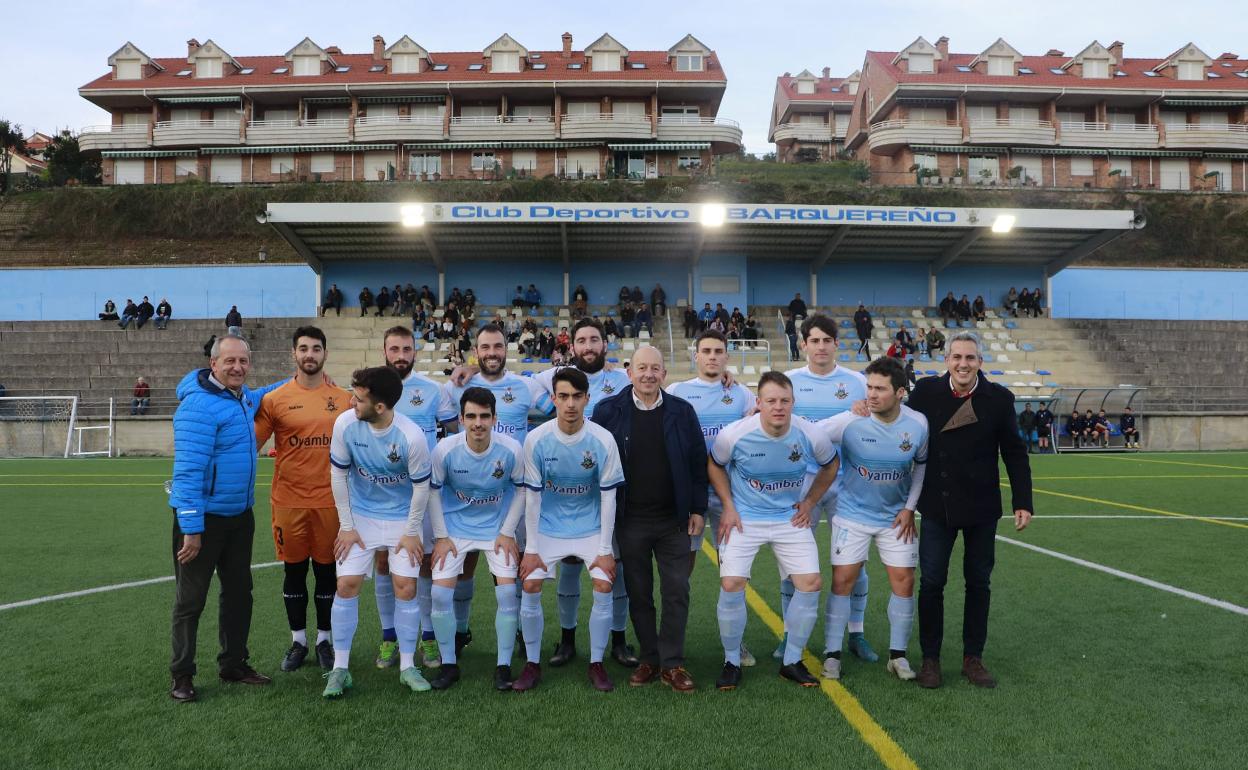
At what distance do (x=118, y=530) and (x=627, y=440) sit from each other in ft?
26.4

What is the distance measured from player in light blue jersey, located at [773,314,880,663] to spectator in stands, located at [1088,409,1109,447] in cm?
2216

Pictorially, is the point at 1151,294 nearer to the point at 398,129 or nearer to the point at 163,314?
the point at 398,129

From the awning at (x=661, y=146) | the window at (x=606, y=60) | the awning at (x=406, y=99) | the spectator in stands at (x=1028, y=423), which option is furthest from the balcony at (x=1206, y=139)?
the awning at (x=406, y=99)

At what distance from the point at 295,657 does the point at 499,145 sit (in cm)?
4309

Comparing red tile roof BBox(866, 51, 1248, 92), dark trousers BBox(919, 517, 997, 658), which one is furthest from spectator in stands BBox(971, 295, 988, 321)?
dark trousers BBox(919, 517, 997, 658)

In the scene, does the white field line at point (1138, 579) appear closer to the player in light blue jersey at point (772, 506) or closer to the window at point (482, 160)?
the player in light blue jersey at point (772, 506)

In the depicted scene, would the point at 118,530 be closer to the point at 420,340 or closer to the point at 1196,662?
the point at 1196,662

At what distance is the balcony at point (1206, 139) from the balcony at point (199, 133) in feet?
165

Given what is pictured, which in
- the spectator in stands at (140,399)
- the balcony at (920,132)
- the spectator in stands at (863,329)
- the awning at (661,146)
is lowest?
the spectator in stands at (140,399)

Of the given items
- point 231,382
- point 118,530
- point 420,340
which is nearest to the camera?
point 231,382

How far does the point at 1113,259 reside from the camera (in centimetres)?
4134

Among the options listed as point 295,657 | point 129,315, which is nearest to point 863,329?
point 129,315

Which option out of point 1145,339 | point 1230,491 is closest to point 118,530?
point 1230,491

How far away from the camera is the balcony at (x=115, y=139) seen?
153 feet
